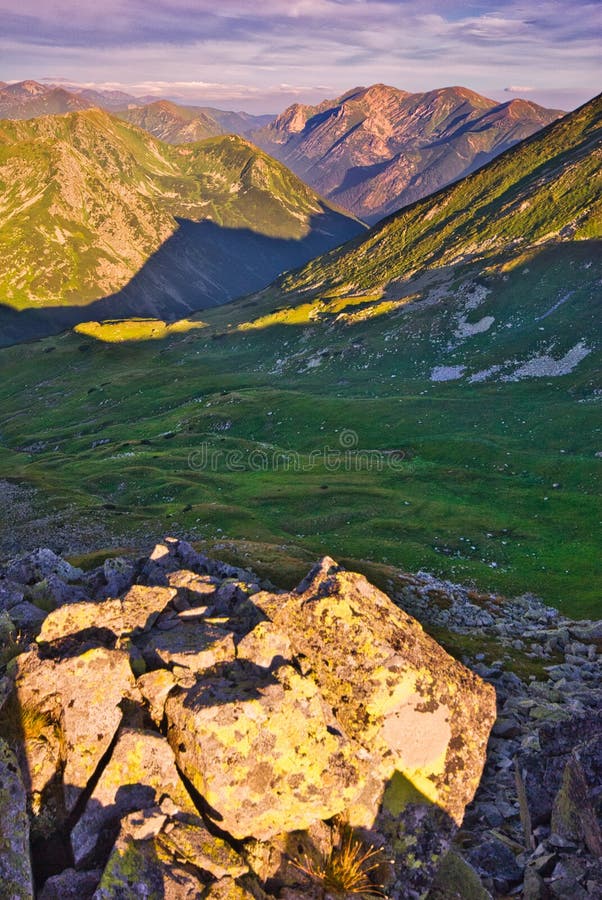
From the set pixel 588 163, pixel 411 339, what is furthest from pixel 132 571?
pixel 588 163

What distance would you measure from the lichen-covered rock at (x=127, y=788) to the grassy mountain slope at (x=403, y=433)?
37.9 m

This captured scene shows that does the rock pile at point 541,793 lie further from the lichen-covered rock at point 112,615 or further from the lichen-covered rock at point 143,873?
the lichen-covered rock at point 112,615

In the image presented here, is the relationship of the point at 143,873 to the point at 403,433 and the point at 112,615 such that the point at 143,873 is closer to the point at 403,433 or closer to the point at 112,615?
the point at 112,615

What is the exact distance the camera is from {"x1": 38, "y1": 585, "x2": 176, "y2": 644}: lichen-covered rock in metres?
19.5

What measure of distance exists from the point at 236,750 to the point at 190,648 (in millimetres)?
3721

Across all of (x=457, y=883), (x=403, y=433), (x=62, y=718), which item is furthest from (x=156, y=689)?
(x=403, y=433)

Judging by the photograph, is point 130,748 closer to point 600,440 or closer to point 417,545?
point 417,545

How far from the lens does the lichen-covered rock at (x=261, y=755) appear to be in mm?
14998

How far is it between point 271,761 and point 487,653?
19630 mm

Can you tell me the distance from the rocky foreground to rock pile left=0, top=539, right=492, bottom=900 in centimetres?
5

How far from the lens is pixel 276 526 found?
68.5m

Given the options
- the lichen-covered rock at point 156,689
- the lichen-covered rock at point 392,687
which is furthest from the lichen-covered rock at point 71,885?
the lichen-covered rock at point 392,687

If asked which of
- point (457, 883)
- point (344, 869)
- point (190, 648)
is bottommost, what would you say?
point (457, 883)

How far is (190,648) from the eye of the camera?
60.0 feet
